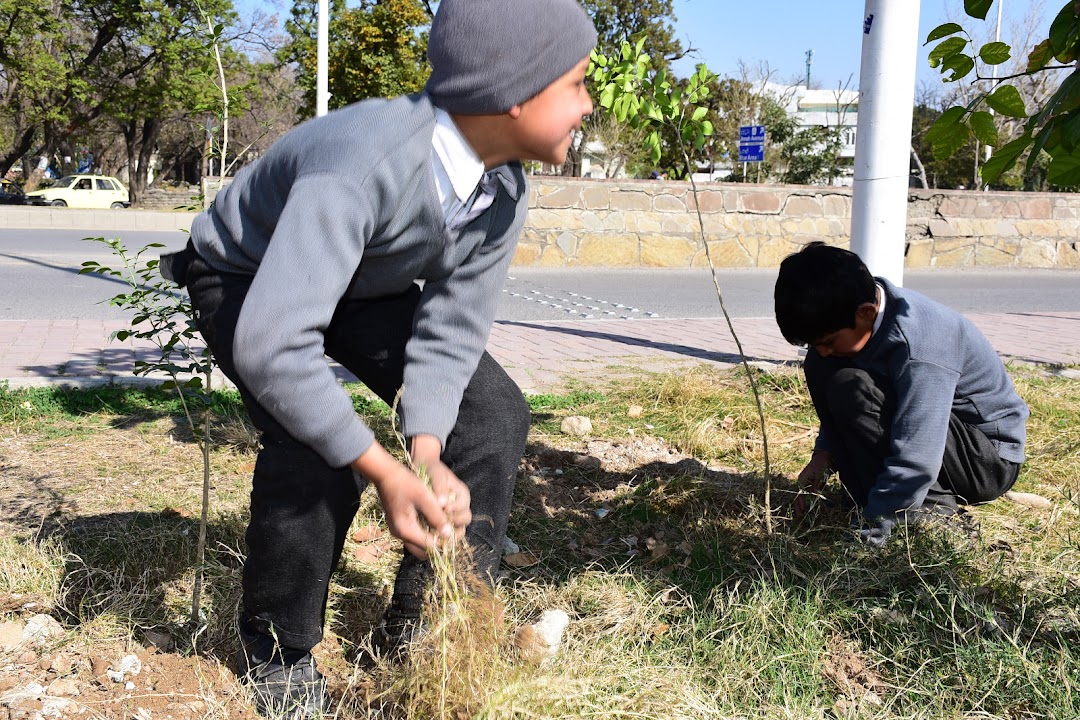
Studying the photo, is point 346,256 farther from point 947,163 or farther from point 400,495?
point 947,163

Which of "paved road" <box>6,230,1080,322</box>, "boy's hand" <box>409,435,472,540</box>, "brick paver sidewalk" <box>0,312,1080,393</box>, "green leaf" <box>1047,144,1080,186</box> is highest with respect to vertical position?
"green leaf" <box>1047,144,1080,186</box>

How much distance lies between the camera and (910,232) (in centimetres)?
1342

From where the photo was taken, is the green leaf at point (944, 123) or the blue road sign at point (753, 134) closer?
the green leaf at point (944, 123)

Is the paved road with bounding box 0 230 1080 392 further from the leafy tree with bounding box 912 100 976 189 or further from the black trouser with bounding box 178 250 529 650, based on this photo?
the leafy tree with bounding box 912 100 976 189

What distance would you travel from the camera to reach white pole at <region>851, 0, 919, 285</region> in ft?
14.5

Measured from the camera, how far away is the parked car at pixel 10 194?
3045cm

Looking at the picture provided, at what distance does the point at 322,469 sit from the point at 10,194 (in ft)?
110

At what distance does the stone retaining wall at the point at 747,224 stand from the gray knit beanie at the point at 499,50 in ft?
33.1

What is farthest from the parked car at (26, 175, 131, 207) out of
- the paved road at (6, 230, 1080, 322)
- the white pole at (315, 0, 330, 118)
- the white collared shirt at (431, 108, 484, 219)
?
the white collared shirt at (431, 108, 484, 219)

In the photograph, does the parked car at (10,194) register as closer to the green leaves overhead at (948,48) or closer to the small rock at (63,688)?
the small rock at (63,688)

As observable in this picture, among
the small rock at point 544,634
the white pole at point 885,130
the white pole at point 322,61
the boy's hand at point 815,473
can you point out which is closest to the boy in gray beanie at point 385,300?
the small rock at point 544,634

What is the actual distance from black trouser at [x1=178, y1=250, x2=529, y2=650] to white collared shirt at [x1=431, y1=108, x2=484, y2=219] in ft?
1.20

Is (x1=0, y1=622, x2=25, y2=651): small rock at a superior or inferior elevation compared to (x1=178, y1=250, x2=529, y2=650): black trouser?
inferior

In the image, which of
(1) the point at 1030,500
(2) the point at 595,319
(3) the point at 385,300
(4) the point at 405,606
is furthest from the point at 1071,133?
(2) the point at 595,319
